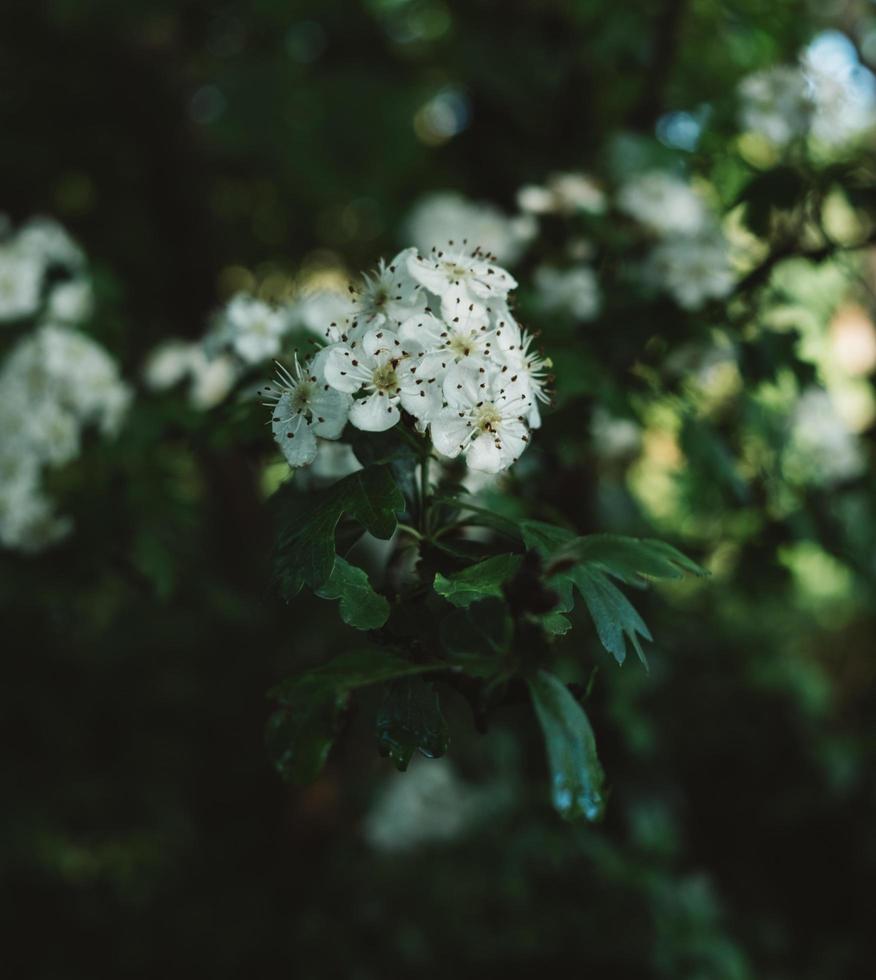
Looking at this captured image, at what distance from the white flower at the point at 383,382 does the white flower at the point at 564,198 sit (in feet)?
4.52

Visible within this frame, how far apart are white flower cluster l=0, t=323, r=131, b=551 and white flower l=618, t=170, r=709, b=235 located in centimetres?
139

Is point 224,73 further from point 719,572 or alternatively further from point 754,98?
point 719,572

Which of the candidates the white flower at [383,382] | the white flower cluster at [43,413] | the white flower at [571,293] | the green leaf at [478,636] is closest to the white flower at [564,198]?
the white flower at [571,293]

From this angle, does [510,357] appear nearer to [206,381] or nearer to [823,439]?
[206,381]

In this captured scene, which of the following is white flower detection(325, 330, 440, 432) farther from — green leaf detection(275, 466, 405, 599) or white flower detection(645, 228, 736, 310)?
white flower detection(645, 228, 736, 310)

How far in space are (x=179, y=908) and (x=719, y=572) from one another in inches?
106

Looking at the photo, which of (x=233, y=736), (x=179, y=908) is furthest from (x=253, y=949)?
(x=233, y=736)

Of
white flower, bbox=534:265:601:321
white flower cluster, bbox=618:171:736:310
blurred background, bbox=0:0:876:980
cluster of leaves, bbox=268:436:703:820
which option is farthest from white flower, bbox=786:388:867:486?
cluster of leaves, bbox=268:436:703:820

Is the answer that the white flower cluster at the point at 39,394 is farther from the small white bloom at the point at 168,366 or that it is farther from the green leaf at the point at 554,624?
the green leaf at the point at 554,624

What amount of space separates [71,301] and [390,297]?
1547 mm

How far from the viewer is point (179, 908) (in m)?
3.93

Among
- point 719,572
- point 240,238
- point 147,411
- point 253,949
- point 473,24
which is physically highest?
point 240,238

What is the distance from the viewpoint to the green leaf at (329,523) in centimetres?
104

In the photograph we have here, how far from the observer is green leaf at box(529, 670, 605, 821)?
906mm
